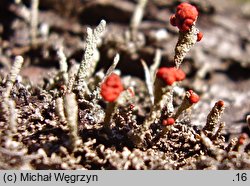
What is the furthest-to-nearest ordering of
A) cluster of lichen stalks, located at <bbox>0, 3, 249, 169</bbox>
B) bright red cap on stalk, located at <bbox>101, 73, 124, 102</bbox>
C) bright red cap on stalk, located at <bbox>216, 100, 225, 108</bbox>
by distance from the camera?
1. bright red cap on stalk, located at <bbox>216, 100, 225, 108</bbox>
2. cluster of lichen stalks, located at <bbox>0, 3, 249, 169</bbox>
3. bright red cap on stalk, located at <bbox>101, 73, 124, 102</bbox>

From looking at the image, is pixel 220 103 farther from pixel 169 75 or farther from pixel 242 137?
pixel 169 75

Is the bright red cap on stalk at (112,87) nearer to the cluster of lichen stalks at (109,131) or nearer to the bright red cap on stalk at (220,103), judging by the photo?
the cluster of lichen stalks at (109,131)

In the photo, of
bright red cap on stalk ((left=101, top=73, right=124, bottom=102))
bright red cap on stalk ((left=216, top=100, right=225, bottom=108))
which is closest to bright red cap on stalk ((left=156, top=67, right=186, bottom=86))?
bright red cap on stalk ((left=101, top=73, right=124, bottom=102))

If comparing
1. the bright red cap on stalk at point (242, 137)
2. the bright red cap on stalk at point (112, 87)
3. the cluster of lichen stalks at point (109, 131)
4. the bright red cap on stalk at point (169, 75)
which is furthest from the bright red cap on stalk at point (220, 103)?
the bright red cap on stalk at point (112, 87)

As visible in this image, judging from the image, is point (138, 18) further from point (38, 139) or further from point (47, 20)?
point (38, 139)

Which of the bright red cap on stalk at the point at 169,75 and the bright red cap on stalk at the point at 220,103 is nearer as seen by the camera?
the bright red cap on stalk at the point at 169,75

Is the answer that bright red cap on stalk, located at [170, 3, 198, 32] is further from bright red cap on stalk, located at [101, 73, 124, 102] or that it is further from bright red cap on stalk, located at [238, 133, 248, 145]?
bright red cap on stalk, located at [238, 133, 248, 145]
